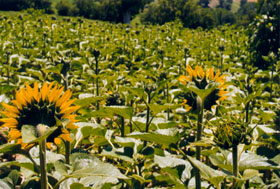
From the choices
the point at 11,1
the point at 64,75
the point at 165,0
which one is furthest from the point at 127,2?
the point at 64,75

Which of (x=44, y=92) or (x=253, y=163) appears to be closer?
(x=44, y=92)

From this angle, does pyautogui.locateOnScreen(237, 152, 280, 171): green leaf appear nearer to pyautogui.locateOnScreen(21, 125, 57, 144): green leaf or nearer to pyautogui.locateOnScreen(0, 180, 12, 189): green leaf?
pyautogui.locateOnScreen(21, 125, 57, 144): green leaf

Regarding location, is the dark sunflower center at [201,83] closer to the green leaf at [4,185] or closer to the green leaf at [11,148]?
the green leaf at [11,148]

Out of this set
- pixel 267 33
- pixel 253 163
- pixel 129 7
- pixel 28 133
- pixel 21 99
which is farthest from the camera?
pixel 129 7

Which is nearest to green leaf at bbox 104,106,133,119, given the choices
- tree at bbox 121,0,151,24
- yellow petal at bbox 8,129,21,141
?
yellow petal at bbox 8,129,21,141

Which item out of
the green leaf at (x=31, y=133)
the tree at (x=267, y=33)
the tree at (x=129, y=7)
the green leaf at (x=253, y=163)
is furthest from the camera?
the tree at (x=129, y=7)

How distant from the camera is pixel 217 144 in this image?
1.04m

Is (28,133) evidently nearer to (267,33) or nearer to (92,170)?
(92,170)

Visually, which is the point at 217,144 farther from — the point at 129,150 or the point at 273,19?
Answer: the point at 273,19

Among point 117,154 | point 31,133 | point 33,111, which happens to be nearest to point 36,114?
point 33,111

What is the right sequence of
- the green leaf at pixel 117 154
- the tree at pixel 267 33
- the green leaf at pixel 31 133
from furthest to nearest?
the tree at pixel 267 33, the green leaf at pixel 117 154, the green leaf at pixel 31 133

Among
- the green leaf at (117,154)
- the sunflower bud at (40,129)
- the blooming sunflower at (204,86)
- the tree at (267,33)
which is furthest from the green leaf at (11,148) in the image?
the tree at (267,33)

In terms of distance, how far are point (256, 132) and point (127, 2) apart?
28568 mm

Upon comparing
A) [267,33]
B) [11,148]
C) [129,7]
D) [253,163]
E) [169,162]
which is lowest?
[169,162]
